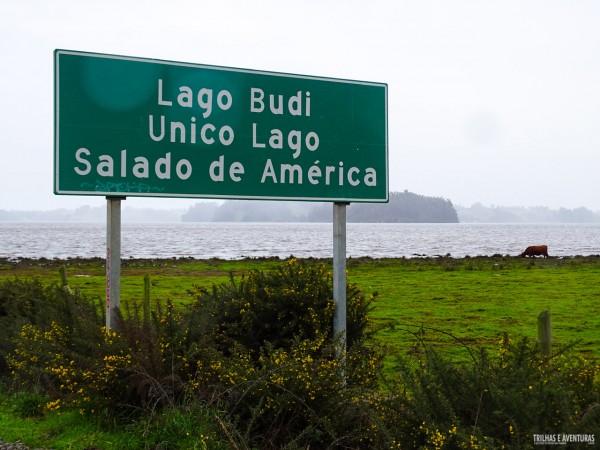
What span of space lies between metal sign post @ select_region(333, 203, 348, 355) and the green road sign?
0.79 feet

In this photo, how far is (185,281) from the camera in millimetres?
27312

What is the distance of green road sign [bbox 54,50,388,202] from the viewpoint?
4949 mm

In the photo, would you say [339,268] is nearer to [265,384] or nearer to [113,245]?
[265,384]

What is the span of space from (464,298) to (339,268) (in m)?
15.0

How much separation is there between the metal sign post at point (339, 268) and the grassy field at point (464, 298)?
876 mm

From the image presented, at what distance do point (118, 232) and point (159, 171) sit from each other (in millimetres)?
672

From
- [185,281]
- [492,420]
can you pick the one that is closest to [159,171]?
[492,420]

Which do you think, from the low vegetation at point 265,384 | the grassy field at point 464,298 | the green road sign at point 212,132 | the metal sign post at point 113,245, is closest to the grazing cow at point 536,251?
the grassy field at point 464,298

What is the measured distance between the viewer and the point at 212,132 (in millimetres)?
5352

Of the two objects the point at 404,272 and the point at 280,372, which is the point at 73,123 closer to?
the point at 280,372

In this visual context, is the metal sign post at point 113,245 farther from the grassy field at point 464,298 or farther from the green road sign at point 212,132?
the grassy field at point 464,298

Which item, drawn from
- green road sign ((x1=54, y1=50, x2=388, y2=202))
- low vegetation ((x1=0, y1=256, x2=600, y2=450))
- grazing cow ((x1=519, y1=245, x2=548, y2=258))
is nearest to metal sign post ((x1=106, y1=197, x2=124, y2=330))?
green road sign ((x1=54, y1=50, x2=388, y2=202))

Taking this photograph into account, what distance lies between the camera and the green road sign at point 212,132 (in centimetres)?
495

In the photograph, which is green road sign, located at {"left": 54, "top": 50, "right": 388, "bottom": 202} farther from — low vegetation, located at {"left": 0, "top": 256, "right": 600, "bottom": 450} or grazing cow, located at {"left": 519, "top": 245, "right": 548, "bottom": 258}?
grazing cow, located at {"left": 519, "top": 245, "right": 548, "bottom": 258}
